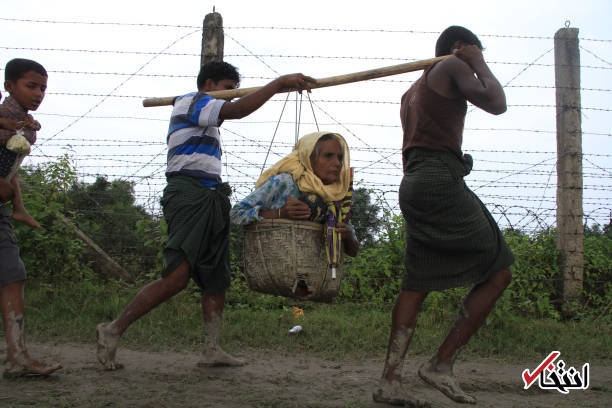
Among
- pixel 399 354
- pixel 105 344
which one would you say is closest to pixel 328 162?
pixel 399 354

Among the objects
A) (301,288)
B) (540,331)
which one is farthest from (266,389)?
(540,331)

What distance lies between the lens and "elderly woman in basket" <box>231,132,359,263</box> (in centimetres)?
300

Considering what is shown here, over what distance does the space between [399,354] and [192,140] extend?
1.67 metres

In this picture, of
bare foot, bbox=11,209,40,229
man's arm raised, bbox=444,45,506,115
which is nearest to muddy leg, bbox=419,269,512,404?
man's arm raised, bbox=444,45,506,115

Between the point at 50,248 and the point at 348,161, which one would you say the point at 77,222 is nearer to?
the point at 50,248

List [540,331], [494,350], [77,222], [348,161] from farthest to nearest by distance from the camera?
1. [77,222]
2. [540,331]
3. [494,350]
4. [348,161]

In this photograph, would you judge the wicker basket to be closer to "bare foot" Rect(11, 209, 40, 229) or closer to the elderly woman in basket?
the elderly woman in basket

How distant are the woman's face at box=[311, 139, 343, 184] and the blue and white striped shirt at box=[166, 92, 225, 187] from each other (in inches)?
24.1

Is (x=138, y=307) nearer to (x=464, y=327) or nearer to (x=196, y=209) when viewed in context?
(x=196, y=209)

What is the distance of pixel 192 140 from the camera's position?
3246 millimetres

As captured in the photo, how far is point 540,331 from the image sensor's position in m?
4.70

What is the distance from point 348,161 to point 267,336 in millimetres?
1787

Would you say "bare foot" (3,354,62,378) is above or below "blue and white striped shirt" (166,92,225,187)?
below

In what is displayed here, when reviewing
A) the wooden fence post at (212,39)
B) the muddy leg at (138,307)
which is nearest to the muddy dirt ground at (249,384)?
the muddy leg at (138,307)
